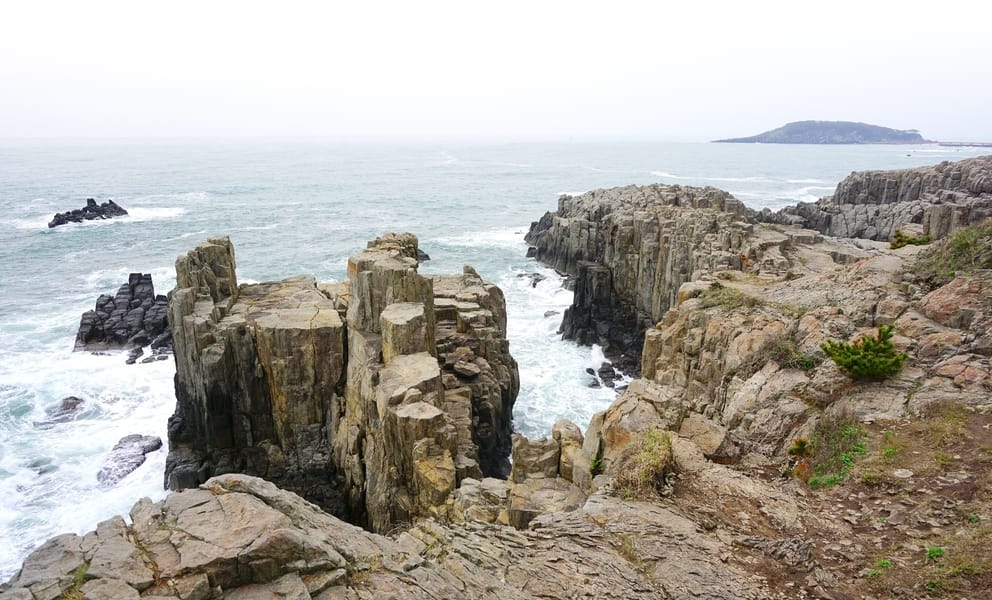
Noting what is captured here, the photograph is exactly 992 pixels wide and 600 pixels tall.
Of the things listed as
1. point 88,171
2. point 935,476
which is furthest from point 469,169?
point 935,476

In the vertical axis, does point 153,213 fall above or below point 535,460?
below

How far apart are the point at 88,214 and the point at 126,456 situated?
79.2m

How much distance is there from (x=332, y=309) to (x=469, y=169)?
173m

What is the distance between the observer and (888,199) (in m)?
66.9

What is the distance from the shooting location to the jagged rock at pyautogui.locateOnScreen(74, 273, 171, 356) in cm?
4209

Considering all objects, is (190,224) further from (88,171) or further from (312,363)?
(88,171)

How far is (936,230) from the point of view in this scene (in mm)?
36844

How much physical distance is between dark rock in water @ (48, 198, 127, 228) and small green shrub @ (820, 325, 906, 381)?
10155cm

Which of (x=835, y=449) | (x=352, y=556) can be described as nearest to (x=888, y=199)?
(x=835, y=449)

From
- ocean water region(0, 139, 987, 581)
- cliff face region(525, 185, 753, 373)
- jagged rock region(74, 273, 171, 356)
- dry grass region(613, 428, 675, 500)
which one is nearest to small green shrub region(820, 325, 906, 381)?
dry grass region(613, 428, 675, 500)

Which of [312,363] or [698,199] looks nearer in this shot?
[312,363]

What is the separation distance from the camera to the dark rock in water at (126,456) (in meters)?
27.2

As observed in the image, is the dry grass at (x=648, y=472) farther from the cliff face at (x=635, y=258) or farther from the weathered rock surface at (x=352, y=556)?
the cliff face at (x=635, y=258)

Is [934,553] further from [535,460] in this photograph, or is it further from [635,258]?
[635,258]
